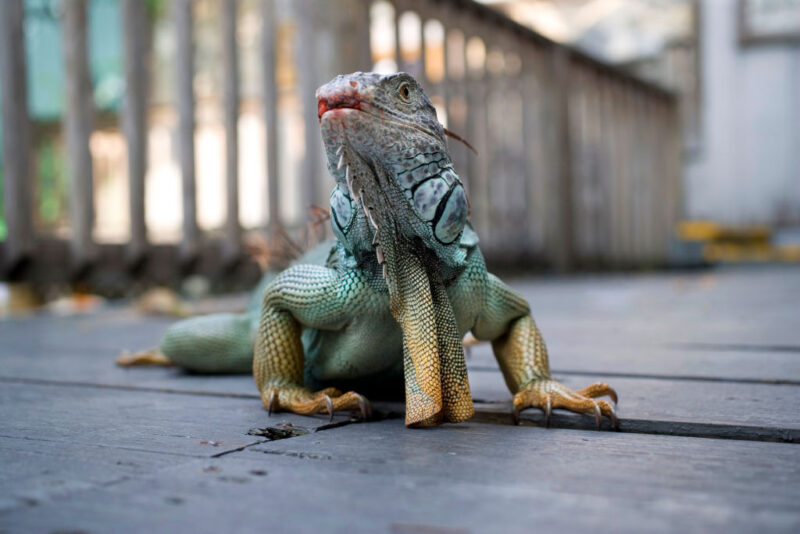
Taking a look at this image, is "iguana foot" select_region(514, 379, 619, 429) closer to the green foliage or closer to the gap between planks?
the gap between planks

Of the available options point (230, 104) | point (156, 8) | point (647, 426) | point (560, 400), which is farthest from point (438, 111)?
point (156, 8)

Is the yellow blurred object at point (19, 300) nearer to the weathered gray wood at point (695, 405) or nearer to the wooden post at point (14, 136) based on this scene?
the wooden post at point (14, 136)

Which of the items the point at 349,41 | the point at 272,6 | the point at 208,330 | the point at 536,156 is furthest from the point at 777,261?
the point at 208,330

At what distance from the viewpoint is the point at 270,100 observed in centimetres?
666

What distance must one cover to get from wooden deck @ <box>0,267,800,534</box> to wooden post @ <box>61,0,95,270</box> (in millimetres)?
2631

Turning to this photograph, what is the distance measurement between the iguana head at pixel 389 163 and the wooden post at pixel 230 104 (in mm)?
4647

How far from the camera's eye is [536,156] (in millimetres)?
11133

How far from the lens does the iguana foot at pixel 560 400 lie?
75.4 inches

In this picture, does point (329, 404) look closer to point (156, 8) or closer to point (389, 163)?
point (389, 163)

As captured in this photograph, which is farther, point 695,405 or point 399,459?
point 695,405

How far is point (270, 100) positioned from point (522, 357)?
16.1 ft

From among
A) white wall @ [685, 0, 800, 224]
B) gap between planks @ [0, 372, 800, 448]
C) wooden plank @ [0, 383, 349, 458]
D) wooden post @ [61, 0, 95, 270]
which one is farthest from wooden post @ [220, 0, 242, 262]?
white wall @ [685, 0, 800, 224]

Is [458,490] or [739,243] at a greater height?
[739,243]

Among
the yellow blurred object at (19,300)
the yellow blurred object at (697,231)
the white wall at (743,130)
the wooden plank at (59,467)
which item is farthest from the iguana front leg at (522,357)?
the white wall at (743,130)
